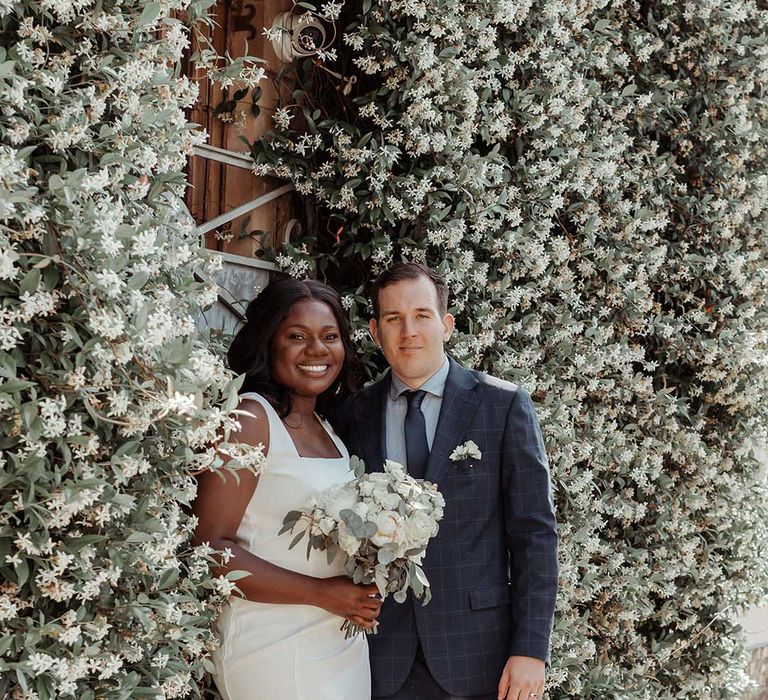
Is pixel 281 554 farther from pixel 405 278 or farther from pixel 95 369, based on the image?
pixel 405 278

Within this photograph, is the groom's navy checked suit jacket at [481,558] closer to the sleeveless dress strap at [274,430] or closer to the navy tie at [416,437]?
the navy tie at [416,437]

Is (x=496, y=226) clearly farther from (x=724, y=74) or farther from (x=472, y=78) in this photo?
(x=724, y=74)

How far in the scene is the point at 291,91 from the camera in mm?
4359

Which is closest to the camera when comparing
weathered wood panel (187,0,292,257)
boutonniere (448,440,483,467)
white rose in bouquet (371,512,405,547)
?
white rose in bouquet (371,512,405,547)

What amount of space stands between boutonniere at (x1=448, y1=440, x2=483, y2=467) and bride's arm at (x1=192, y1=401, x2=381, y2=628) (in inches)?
22.8

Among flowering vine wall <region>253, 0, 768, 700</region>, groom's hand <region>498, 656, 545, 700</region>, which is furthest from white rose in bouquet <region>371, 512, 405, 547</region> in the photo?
flowering vine wall <region>253, 0, 768, 700</region>

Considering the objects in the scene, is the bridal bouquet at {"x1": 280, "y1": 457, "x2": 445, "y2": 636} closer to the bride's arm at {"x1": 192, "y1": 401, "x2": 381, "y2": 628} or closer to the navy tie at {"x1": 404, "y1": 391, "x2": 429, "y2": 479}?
the bride's arm at {"x1": 192, "y1": 401, "x2": 381, "y2": 628}

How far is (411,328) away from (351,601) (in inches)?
37.2

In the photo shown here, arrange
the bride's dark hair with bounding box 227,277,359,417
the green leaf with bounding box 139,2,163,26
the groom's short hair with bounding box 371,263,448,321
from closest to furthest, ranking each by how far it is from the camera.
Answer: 1. the green leaf with bounding box 139,2,163,26
2. the bride's dark hair with bounding box 227,277,359,417
3. the groom's short hair with bounding box 371,263,448,321

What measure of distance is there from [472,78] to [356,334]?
46.5 inches

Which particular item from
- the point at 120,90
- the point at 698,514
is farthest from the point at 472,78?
the point at 698,514

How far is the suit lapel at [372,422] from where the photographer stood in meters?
3.35

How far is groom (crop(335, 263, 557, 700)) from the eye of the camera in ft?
10.6

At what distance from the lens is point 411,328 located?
3350 mm
